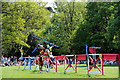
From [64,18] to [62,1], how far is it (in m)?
4.41

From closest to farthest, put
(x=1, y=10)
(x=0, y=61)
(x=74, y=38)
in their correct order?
(x=0, y=61), (x=1, y=10), (x=74, y=38)

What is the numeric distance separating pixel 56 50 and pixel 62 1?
10166mm

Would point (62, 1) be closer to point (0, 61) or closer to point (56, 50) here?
point (56, 50)

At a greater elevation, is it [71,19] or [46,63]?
[71,19]

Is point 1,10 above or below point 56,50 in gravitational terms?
above

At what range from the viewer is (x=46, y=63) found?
59.8 ft

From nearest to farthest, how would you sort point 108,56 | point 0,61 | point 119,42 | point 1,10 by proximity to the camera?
point 108,56, point 119,42, point 0,61, point 1,10

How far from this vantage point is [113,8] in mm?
35688

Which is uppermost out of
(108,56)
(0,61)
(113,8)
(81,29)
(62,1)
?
(62,1)

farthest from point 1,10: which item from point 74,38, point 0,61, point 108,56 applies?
point 108,56

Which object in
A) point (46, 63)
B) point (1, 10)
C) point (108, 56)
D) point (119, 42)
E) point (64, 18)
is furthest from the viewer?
point (64, 18)

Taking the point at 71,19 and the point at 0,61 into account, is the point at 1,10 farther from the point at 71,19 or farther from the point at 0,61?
the point at 71,19

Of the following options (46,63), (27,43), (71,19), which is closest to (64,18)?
(71,19)

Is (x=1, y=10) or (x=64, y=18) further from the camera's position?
(x=64, y=18)
